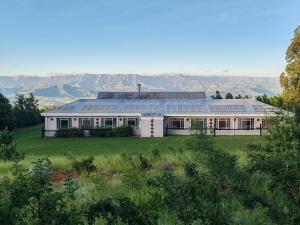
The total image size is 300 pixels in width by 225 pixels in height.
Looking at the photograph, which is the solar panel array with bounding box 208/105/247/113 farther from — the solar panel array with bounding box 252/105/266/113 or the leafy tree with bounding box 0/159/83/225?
the leafy tree with bounding box 0/159/83/225

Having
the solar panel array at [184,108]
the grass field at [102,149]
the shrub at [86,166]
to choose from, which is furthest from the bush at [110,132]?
the shrub at [86,166]

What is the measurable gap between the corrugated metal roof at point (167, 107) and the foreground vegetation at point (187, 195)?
31.7 metres

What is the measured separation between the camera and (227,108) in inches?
1716

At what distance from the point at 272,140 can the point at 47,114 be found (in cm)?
3540

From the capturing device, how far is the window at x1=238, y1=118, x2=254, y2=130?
4206 cm

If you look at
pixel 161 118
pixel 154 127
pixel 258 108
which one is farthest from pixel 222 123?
pixel 154 127

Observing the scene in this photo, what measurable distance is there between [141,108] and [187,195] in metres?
38.4

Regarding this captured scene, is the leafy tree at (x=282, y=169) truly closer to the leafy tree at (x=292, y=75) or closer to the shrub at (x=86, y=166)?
the shrub at (x=86, y=166)

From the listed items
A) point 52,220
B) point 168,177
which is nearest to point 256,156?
point 168,177

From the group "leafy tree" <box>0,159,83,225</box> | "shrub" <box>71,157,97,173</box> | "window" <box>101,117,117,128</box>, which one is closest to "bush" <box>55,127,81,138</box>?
"window" <box>101,117,117,128</box>

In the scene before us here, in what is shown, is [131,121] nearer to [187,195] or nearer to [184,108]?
[184,108]

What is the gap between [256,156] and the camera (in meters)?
8.58

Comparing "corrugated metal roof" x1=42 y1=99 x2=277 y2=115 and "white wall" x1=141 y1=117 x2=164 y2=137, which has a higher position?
"corrugated metal roof" x1=42 y1=99 x2=277 y2=115

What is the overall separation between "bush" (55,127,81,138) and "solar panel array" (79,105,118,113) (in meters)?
2.77
